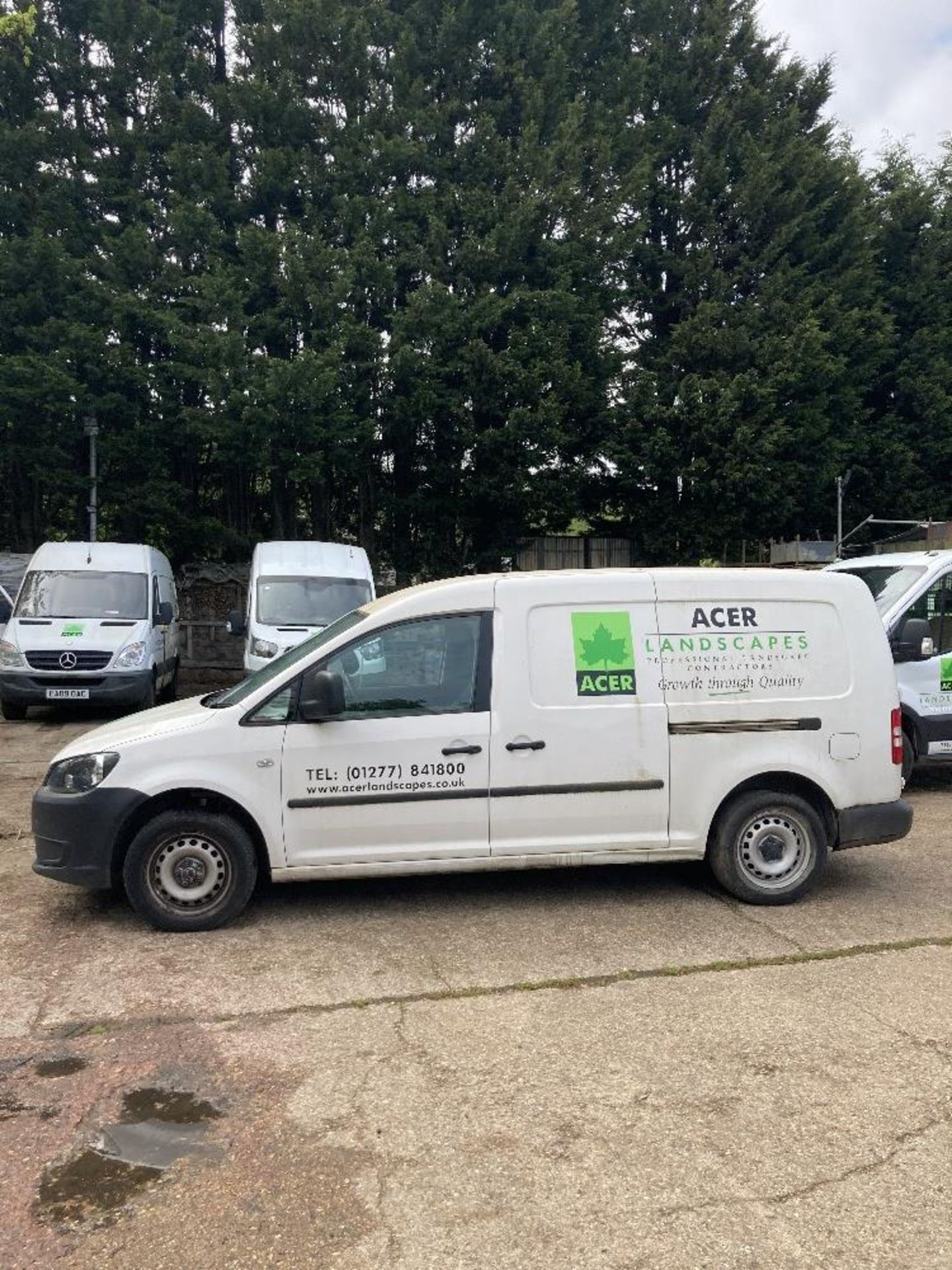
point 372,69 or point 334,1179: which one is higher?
point 372,69

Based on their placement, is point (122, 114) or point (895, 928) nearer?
point (895, 928)

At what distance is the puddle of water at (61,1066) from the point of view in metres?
3.68

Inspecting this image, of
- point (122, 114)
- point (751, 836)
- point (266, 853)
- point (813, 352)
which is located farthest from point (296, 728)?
→ point (122, 114)

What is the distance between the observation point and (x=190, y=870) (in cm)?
515

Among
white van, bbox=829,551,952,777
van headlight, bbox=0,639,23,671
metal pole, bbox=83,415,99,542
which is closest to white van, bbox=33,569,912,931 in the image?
white van, bbox=829,551,952,777

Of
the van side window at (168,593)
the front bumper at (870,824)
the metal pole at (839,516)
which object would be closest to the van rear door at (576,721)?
the front bumper at (870,824)

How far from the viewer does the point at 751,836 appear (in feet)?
18.3

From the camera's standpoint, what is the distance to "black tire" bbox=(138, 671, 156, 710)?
1275 cm

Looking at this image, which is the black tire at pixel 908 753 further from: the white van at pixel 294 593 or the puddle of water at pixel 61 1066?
the white van at pixel 294 593

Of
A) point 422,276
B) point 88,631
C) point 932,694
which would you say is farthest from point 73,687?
point 422,276

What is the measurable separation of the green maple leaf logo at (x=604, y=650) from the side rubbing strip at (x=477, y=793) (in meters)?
0.67

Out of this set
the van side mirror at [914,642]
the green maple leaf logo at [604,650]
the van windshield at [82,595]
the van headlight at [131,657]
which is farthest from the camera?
the van windshield at [82,595]

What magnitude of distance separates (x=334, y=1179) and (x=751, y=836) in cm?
333

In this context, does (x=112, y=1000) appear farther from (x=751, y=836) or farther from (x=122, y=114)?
(x=122, y=114)
